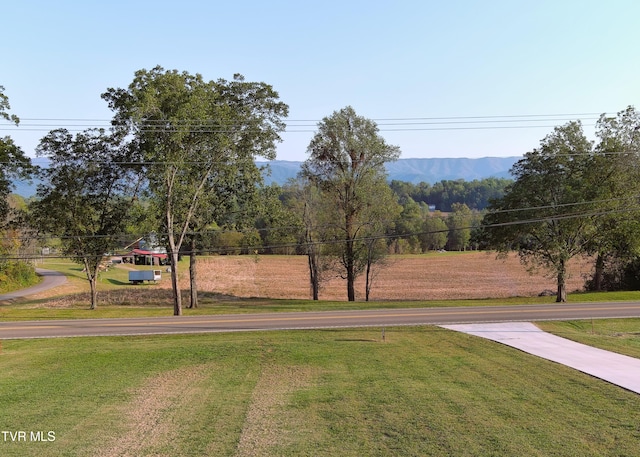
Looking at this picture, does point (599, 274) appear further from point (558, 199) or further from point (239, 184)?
point (239, 184)

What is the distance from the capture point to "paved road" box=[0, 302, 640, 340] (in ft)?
74.6

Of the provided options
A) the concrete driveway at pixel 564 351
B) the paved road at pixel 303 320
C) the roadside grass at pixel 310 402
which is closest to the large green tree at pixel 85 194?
the paved road at pixel 303 320

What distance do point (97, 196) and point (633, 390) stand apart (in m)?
31.4

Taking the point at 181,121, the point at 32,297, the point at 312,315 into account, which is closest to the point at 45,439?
the point at 312,315

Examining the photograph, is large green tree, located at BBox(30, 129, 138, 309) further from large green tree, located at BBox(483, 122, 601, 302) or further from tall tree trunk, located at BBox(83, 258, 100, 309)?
large green tree, located at BBox(483, 122, 601, 302)

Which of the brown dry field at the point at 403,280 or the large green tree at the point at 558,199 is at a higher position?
the large green tree at the point at 558,199

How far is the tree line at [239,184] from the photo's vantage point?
2933 centimetres

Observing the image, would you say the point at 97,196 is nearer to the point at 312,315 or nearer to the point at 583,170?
the point at 312,315

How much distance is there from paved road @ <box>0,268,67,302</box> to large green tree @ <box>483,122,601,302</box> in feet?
131

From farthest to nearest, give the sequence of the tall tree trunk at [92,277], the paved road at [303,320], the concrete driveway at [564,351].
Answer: the tall tree trunk at [92,277] < the paved road at [303,320] < the concrete driveway at [564,351]

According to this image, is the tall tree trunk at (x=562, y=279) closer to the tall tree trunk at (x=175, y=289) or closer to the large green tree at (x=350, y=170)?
the large green tree at (x=350, y=170)

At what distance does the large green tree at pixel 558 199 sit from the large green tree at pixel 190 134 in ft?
53.3

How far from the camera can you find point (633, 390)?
37.4 ft

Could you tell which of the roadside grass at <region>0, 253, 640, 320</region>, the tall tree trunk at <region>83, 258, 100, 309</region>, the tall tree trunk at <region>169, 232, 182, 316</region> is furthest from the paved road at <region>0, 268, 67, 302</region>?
the tall tree trunk at <region>169, 232, 182, 316</region>
